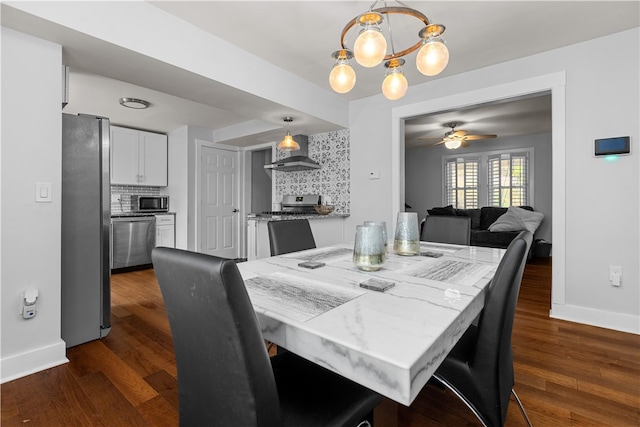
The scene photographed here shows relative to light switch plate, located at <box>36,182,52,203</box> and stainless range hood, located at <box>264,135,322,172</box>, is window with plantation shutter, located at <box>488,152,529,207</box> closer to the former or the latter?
stainless range hood, located at <box>264,135,322,172</box>

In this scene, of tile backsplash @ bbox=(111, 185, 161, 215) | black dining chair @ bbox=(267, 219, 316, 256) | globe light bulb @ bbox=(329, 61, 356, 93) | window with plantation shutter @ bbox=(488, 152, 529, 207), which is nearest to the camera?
globe light bulb @ bbox=(329, 61, 356, 93)

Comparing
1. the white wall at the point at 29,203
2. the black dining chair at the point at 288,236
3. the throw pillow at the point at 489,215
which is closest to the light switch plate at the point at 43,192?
the white wall at the point at 29,203

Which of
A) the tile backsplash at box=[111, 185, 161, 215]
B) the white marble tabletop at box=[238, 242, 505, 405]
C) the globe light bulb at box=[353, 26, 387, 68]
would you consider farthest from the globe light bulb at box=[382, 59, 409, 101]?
the tile backsplash at box=[111, 185, 161, 215]

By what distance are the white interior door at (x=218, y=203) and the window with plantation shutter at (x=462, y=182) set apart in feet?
15.7

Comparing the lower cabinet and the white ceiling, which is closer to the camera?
the white ceiling

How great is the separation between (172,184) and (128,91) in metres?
2.04

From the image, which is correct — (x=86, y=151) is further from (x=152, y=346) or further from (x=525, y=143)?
(x=525, y=143)

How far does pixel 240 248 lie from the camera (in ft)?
18.7

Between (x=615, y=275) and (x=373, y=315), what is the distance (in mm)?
2748

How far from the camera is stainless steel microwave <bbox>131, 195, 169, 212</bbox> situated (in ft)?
16.4

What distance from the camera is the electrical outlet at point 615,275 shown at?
8.07 feet

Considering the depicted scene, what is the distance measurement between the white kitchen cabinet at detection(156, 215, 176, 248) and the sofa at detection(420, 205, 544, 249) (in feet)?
15.7

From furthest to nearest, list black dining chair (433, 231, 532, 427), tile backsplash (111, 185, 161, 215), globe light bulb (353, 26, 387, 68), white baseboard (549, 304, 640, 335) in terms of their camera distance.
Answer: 1. tile backsplash (111, 185, 161, 215)
2. white baseboard (549, 304, 640, 335)
3. globe light bulb (353, 26, 387, 68)
4. black dining chair (433, 231, 532, 427)

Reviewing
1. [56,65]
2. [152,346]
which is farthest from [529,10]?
[152,346]
